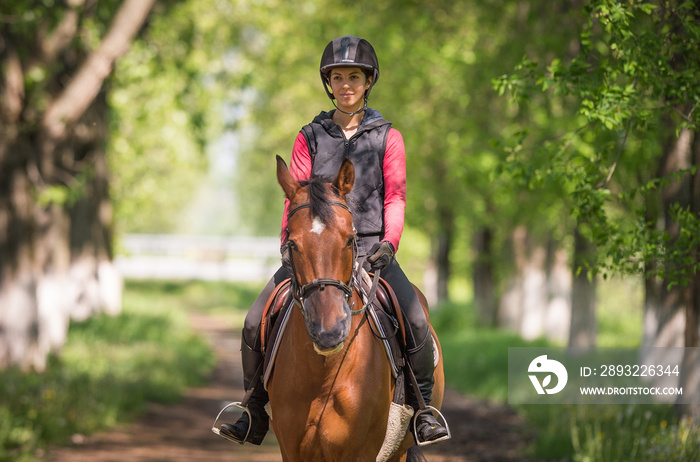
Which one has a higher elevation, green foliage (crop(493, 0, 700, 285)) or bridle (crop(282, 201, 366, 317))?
green foliage (crop(493, 0, 700, 285))

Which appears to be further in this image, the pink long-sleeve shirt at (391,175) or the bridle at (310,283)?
the pink long-sleeve shirt at (391,175)

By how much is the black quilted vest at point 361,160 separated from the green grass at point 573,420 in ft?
11.7

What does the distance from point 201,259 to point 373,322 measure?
6188 centimetres

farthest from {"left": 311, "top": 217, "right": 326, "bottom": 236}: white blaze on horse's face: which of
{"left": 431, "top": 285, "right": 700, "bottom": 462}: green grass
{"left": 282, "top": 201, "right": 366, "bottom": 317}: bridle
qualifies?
{"left": 431, "top": 285, "right": 700, "bottom": 462}: green grass

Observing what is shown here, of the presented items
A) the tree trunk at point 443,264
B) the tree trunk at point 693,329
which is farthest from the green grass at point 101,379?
the tree trunk at point 443,264

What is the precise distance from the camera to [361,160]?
17.9 ft

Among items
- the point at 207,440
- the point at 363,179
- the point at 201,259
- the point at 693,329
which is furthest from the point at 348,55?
the point at 201,259

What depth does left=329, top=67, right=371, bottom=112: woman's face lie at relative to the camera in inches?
222

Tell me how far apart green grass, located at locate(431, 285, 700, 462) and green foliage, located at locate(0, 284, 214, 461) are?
591 centimetres

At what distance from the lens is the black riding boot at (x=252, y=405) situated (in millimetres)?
5551

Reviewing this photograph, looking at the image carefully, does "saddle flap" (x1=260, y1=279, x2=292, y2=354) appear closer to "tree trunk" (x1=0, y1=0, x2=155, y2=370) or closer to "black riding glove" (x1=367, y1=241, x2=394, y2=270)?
"black riding glove" (x1=367, y1=241, x2=394, y2=270)

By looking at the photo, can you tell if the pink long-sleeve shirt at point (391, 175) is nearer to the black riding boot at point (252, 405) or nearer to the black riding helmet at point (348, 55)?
the black riding helmet at point (348, 55)

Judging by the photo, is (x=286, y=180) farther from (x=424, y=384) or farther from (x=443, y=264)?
(x=443, y=264)

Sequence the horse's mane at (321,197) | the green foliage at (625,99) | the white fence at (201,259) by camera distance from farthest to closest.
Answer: the white fence at (201,259), the green foliage at (625,99), the horse's mane at (321,197)
